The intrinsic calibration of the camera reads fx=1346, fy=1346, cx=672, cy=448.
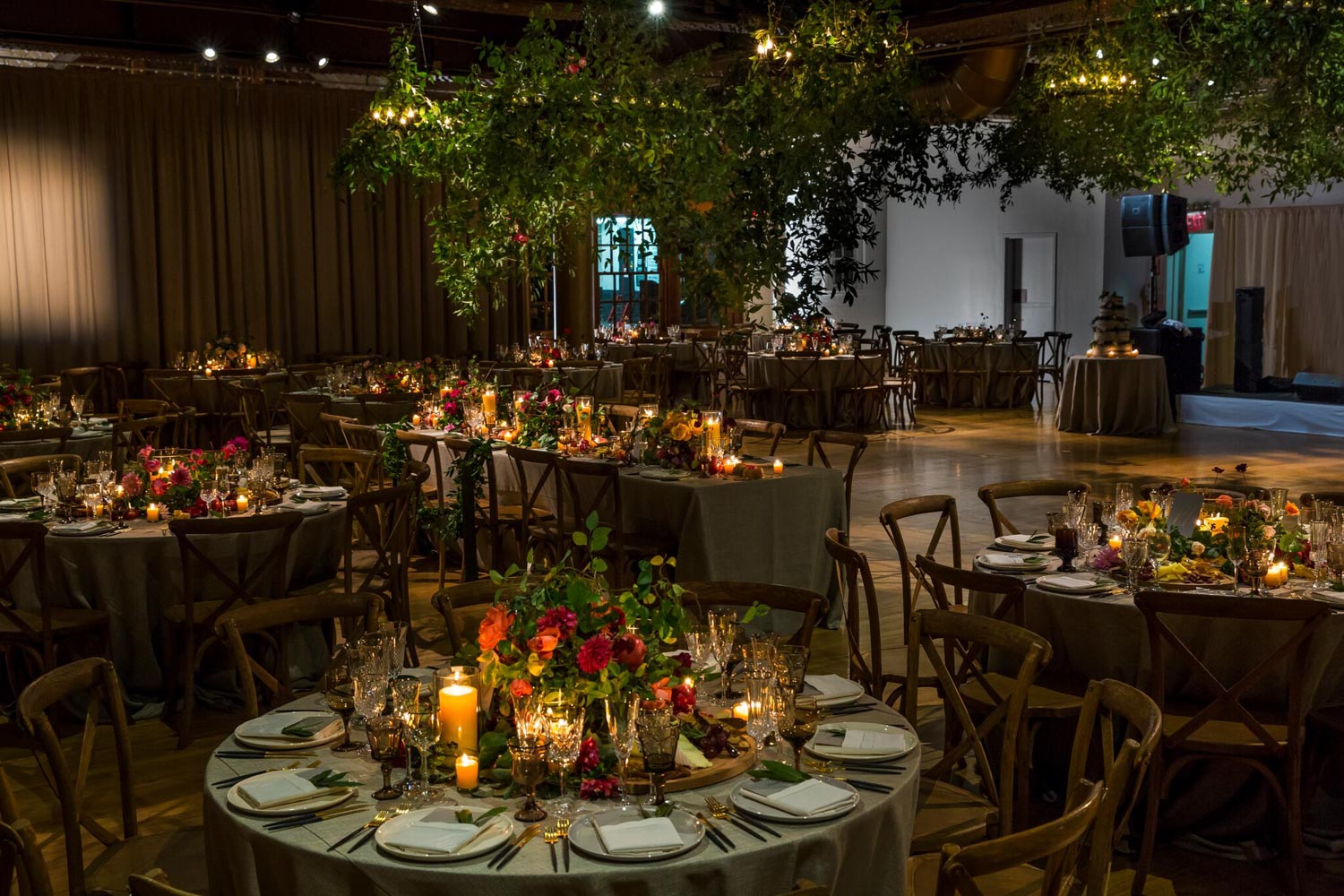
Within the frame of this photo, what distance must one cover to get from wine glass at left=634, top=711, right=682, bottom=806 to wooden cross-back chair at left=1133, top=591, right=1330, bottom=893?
5.66ft

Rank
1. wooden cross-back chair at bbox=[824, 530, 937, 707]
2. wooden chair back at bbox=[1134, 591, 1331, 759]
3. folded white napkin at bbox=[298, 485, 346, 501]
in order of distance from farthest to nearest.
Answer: folded white napkin at bbox=[298, 485, 346, 501] < wooden cross-back chair at bbox=[824, 530, 937, 707] < wooden chair back at bbox=[1134, 591, 1331, 759]

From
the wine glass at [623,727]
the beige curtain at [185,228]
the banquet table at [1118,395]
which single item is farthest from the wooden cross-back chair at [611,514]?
the banquet table at [1118,395]

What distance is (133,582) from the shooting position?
5.18m

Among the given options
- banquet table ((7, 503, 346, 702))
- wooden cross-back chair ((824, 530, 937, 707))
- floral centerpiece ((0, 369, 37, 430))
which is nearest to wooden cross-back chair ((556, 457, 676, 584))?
banquet table ((7, 503, 346, 702))

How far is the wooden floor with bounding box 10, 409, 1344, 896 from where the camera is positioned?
388 centimetres

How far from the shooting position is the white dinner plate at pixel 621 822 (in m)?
A: 2.28

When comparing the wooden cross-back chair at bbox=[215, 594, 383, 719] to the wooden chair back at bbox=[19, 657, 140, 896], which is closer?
the wooden chair back at bbox=[19, 657, 140, 896]

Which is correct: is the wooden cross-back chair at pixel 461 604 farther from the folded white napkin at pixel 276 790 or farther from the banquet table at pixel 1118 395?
the banquet table at pixel 1118 395

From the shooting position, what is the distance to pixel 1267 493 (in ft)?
15.9

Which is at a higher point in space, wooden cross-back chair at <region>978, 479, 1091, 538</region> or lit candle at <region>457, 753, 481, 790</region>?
wooden cross-back chair at <region>978, 479, 1091, 538</region>

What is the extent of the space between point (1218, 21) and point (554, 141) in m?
3.20

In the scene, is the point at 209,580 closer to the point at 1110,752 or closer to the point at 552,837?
the point at 552,837

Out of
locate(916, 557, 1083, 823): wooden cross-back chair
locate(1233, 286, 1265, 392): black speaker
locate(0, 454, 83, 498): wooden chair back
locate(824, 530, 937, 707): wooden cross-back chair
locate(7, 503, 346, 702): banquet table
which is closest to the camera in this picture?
locate(916, 557, 1083, 823): wooden cross-back chair

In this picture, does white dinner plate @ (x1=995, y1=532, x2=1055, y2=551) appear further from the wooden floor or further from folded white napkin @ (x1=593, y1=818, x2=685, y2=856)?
folded white napkin @ (x1=593, y1=818, x2=685, y2=856)
